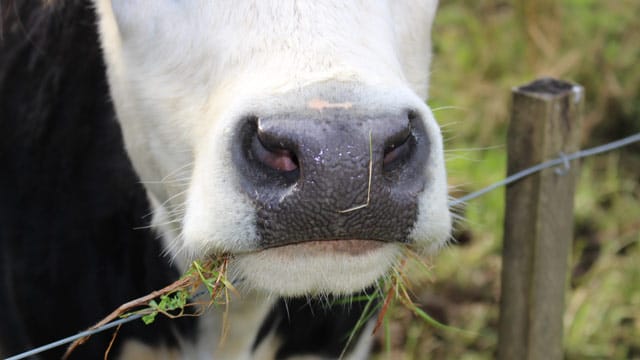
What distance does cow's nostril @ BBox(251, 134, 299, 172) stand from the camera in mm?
1657

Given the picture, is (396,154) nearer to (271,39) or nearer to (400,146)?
(400,146)

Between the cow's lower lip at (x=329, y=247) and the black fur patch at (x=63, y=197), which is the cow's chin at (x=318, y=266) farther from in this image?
the black fur patch at (x=63, y=197)

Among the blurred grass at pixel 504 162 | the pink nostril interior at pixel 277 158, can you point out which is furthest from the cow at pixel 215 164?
the blurred grass at pixel 504 162

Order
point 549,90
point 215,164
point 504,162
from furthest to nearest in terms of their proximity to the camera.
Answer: point 504,162
point 549,90
point 215,164

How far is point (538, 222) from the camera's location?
8.69ft

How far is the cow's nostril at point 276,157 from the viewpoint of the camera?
166 centimetres

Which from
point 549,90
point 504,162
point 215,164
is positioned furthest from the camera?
point 504,162

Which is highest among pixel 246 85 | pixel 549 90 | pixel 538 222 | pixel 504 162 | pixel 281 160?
pixel 246 85

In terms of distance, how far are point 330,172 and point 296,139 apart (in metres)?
0.08

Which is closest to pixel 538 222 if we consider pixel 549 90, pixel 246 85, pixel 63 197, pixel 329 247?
pixel 549 90

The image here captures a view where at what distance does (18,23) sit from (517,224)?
4.75ft

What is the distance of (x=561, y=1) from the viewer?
5.16 metres

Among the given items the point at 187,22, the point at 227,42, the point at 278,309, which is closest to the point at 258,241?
the point at 227,42

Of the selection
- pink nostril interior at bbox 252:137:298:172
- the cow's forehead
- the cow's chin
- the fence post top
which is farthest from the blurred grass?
pink nostril interior at bbox 252:137:298:172
